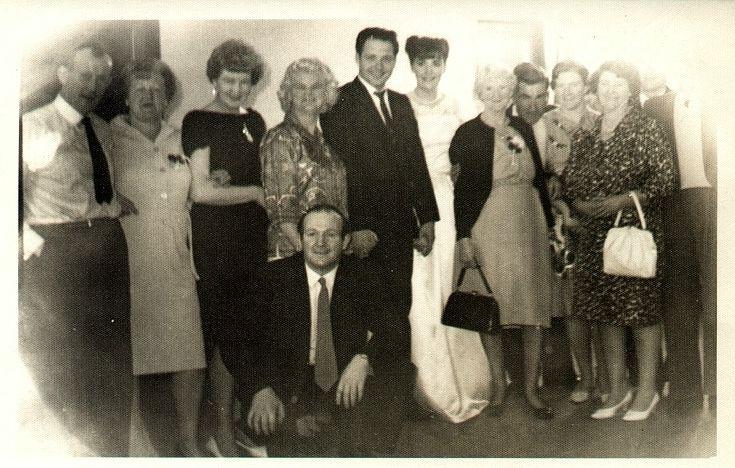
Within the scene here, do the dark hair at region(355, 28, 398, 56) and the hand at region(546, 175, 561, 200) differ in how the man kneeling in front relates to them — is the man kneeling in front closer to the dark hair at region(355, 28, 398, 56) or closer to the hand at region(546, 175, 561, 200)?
the dark hair at region(355, 28, 398, 56)

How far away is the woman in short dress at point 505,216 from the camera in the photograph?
3.32 meters

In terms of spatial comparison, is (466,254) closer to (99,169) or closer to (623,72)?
(623,72)

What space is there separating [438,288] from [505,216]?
0.34 metres

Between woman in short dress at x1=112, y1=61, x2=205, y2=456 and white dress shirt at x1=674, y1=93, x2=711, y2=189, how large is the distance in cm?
170

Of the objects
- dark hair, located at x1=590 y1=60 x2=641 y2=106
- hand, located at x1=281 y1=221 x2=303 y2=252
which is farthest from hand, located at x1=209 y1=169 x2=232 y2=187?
dark hair, located at x1=590 y1=60 x2=641 y2=106

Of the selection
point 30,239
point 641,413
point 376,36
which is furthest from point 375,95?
point 641,413

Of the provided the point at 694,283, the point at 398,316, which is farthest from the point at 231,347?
the point at 694,283

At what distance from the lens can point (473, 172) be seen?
3.32 meters

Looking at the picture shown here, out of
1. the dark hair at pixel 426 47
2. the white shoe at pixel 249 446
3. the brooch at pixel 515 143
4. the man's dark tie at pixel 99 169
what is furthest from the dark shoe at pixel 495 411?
the man's dark tie at pixel 99 169

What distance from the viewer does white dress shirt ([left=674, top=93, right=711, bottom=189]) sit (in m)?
3.33

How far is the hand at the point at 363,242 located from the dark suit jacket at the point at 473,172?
30 centimetres

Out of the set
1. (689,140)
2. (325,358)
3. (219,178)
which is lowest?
(325,358)

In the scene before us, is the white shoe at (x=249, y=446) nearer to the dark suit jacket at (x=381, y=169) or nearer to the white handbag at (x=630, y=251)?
the dark suit jacket at (x=381, y=169)

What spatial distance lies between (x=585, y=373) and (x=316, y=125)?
4.17ft
